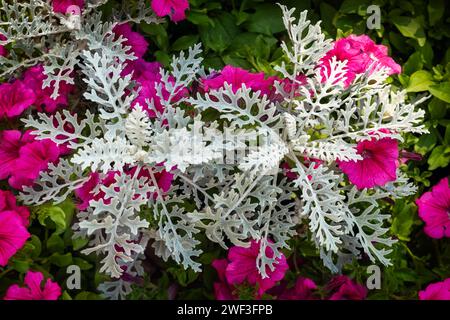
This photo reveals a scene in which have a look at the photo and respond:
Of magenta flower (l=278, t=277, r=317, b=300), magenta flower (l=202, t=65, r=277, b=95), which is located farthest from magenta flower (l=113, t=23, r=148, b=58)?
magenta flower (l=278, t=277, r=317, b=300)

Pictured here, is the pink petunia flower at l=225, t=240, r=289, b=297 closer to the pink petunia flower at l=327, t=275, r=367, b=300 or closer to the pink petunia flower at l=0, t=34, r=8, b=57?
the pink petunia flower at l=327, t=275, r=367, b=300

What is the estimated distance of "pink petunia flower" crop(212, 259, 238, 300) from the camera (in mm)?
1475

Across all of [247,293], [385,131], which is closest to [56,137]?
[247,293]

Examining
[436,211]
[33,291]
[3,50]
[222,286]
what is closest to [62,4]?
[3,50]

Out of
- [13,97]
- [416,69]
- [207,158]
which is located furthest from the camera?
[416,69]

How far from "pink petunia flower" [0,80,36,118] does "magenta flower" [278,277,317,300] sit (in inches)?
29.2

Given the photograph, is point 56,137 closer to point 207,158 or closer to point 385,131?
point 207,158

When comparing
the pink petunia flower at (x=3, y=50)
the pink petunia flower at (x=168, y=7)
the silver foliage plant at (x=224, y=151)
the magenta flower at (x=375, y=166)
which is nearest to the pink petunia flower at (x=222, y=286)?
the silver foliage plant at (x=224, y=151)

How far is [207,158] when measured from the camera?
1214 mm

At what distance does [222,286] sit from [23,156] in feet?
1.79

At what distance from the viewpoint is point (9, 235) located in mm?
1284

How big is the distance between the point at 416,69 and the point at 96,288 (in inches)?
40.0

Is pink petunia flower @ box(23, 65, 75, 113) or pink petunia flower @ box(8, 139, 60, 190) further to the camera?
pink petunia flower @ box(23, 65, 75, 113)

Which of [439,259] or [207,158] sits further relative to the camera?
[439,259]
